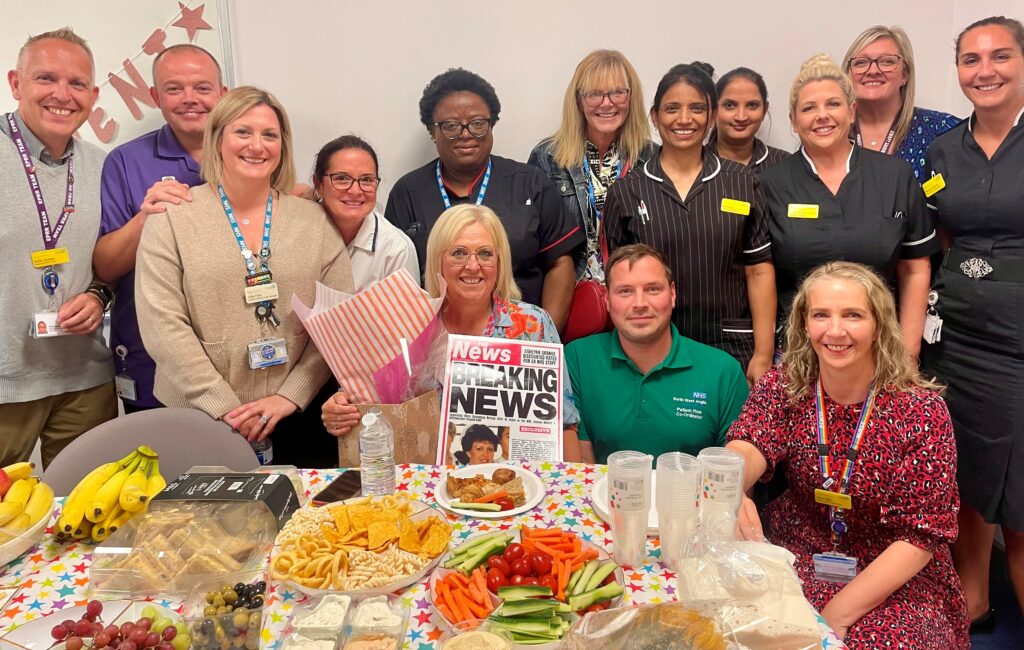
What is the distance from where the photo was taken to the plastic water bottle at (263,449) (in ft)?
8.09

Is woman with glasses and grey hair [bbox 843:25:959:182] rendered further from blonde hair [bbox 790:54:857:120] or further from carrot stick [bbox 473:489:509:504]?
carrot stick [bbox 473:489:509:504]

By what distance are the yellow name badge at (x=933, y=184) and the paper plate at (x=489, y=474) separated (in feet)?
6.88

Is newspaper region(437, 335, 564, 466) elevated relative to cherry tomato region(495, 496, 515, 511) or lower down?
elevated

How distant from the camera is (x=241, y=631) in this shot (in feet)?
4.13

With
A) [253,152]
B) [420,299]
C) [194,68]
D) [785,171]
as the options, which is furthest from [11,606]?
[785,171]

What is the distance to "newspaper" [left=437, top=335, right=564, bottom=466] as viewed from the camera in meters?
2.10

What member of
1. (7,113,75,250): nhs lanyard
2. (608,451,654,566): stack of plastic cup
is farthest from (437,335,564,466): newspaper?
(7,113,75,250): nhs lanyard

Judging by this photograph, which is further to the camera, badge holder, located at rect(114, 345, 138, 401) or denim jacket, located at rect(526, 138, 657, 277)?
denim jacket, located at rect(526, 138, 657, 277)

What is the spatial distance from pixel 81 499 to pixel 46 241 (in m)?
1.49

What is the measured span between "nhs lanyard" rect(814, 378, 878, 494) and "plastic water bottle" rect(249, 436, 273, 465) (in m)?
1.86

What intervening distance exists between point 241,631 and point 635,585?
79cm

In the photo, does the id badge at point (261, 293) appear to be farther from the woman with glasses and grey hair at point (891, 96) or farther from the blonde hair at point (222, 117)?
the woman with glasses and grey hair at point (891, 96)

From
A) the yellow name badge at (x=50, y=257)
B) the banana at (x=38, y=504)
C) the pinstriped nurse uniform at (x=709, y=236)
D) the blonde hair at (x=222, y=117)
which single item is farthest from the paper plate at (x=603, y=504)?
the yellow name badge at (x=50, y=257)

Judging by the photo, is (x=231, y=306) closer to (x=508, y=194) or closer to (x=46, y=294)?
(x=46, y=294)
